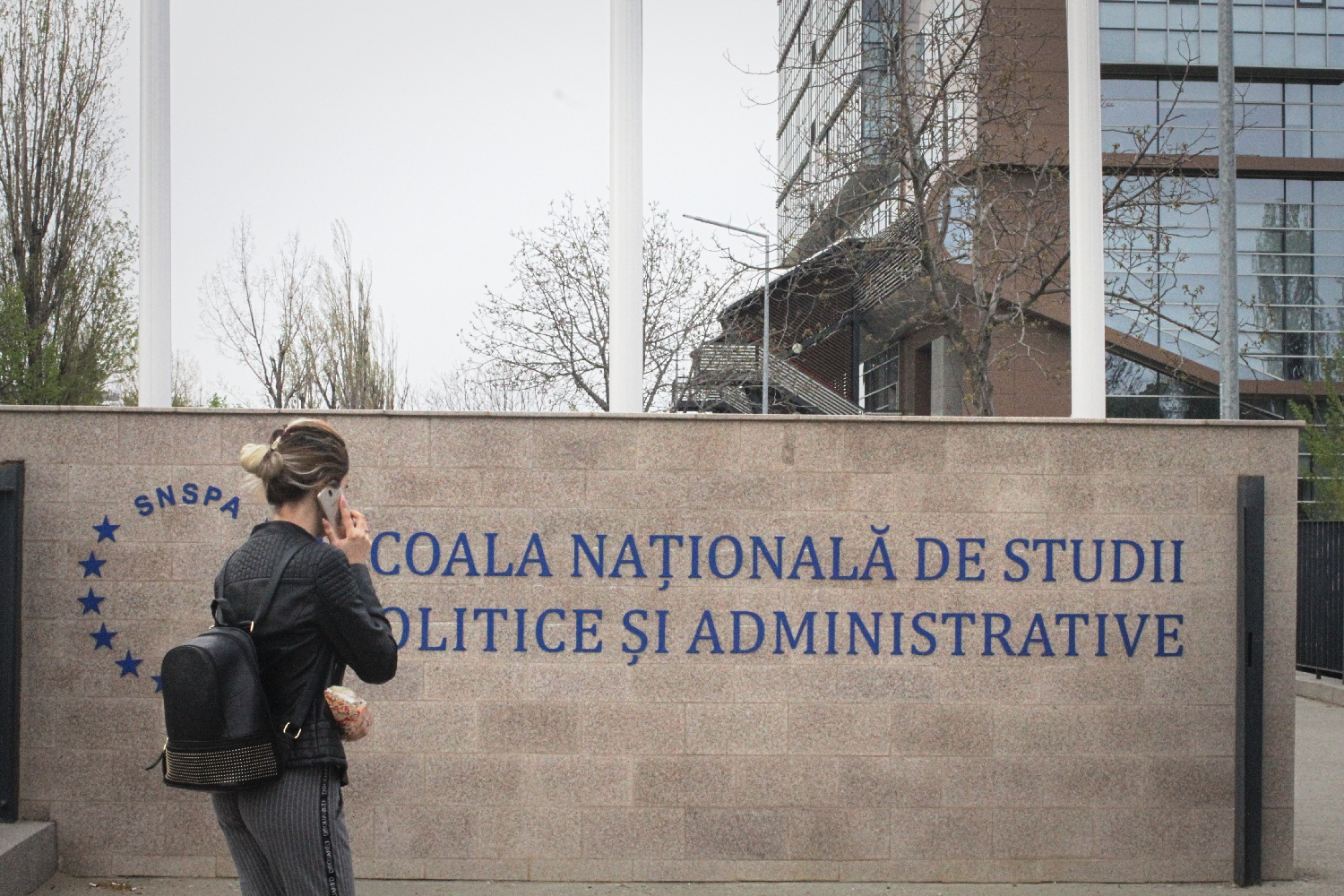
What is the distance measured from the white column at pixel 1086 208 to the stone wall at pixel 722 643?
2.19 ft

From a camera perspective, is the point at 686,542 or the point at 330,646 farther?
the point at 686,542

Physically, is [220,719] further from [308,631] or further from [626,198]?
[626,198]

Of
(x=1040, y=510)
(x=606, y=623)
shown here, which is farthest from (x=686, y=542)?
(x=1040, y=510)

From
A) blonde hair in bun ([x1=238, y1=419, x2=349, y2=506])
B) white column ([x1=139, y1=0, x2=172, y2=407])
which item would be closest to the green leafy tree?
white column ([x1=139, y1=0, x2=172, y2=407])

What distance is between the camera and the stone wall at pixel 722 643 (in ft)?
21.5

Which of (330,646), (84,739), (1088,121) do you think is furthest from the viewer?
(1088,121)

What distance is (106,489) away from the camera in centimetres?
661

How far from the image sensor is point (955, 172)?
15.0 meters

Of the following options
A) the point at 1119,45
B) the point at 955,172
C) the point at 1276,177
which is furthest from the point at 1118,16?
the point at 955,172

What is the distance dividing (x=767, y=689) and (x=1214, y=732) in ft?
7.47

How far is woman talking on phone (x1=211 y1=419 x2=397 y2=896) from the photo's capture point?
3.46 meters

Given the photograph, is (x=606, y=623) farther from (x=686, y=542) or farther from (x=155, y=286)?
(x=155, y=286)

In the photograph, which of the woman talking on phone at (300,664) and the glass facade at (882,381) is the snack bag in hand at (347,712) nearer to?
the woman talking on phone at (300,664)

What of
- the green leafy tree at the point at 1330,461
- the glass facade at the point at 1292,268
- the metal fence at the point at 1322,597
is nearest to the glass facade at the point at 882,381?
the glass facade at the point at 1292,268
